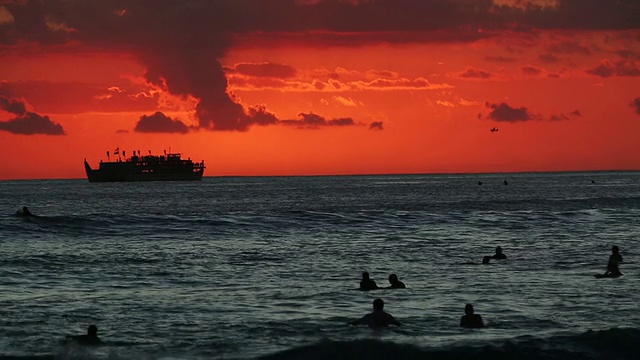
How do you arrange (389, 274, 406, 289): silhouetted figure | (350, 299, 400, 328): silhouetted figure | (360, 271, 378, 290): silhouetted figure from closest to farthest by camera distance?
(350, 299, 400, 328): silhouetted figure < (360, 271, 378, 290): silhouetted figure < (389, 274, 406, 289): silhouetted figure

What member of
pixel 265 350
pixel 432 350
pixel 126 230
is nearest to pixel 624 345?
pixel 432 350

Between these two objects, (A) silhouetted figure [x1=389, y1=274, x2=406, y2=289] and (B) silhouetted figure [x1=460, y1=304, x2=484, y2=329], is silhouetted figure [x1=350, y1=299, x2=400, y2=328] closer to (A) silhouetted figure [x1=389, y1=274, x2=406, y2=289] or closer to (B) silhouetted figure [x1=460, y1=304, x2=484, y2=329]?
(B) silhouetted figure [x1=460, y1=304, x2=484, y2=329]

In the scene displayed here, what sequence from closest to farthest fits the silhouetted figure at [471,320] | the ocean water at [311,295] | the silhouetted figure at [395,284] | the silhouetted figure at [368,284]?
the ocean water at [311,295] < the silhouetted figure at [471,320] < the silhouetted figure at [368,284] < the silhouetted figure at [395,284]

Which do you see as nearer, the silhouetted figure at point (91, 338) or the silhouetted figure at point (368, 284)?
the silhouetted figure at point (91, 338)

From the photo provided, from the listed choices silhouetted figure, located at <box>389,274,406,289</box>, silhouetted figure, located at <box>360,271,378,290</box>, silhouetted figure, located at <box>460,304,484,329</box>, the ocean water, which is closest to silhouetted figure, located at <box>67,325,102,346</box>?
the ocean water

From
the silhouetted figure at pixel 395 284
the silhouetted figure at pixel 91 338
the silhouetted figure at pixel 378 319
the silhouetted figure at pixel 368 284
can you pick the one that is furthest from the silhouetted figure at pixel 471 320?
the silhouetted figure at pixel 91 338

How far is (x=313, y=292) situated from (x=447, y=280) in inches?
261

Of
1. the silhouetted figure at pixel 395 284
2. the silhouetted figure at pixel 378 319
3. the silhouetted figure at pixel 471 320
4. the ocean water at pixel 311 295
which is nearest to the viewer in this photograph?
the ocean water at pixel 311 295

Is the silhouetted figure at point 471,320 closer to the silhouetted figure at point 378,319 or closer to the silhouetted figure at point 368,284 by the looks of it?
the silhouetted figure at point 378,319

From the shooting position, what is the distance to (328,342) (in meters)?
26.7

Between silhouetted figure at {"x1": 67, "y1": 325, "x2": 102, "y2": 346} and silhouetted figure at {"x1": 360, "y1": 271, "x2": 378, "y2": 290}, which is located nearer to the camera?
silhouetted figure at {"x1": 67, "y1": 325, "x2": 102, "y2": 346}

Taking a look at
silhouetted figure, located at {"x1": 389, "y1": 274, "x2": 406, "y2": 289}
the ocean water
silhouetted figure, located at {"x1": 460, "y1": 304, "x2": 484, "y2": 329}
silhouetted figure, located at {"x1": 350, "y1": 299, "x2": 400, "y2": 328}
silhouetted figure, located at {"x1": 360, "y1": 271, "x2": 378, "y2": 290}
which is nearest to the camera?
the ocean water

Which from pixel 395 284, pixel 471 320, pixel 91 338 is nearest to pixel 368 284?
pixel 395 284

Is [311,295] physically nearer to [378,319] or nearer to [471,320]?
[378,319]
